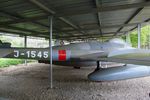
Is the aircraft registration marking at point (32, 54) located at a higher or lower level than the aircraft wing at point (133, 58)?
higher

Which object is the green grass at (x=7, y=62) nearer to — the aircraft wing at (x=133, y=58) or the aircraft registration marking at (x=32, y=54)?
the aircraft registration marking at (x=32, y=54)

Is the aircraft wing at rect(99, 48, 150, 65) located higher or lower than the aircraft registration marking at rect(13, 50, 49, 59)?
lower

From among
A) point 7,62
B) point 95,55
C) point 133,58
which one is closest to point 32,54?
point 95,55

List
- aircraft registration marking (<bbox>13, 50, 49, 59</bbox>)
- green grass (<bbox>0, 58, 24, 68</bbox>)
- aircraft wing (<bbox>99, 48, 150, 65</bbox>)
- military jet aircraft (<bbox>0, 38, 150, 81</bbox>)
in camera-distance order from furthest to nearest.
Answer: green grass (<bbox>0, 58, 24, 68</bbox>), aircraft registration marking (<bbox>13, 50, 49, 59</bbox>), military jet aircraft (<bbox>0, 38, 150, 81</bbox>), aircraft wing (<bbox>99, 48, 150, 65</bbox>)

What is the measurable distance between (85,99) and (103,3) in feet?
10.7

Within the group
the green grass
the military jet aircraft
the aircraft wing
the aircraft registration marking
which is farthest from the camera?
the green grass

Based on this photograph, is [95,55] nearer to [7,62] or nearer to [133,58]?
[133,58]

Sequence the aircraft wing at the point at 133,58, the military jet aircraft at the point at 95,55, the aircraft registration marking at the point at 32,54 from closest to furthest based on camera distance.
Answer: the aircraft wing at the point at 133,58, the military jet aircraft at the point at 95,55, the aircraft registration marking at the point at 32,54

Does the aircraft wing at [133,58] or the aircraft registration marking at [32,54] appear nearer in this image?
the aircraft wing at [133,58]

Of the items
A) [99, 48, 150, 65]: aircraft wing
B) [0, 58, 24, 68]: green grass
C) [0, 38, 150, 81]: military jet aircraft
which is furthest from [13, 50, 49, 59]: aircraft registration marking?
[0, 58, 24, 68]: green grass

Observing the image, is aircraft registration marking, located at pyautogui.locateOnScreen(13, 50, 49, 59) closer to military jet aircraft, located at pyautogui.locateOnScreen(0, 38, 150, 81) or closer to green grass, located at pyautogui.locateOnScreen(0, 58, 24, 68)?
military jet aircraft, located at pyautogui.locateOnScreen(0, 38, 150, 81)

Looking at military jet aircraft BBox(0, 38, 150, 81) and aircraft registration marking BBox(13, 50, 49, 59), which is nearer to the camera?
military jet aircraft BBox(0, 38, 150, 81)

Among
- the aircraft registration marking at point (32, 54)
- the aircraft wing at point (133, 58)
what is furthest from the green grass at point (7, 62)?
the aircraft wing at point (133, 58)

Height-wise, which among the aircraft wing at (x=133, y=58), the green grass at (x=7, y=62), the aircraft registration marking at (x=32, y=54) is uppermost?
the aircraft registration marking at (x=32, y=54)
